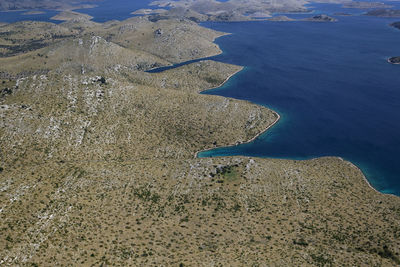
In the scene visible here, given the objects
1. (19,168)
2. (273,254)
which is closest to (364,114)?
(273,254)

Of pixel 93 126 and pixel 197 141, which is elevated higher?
pixel 93 126

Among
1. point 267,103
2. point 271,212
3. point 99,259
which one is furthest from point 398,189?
point 99,259

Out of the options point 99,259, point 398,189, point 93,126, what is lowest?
point 398,189

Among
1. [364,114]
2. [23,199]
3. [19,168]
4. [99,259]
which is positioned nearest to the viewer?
[99,259]

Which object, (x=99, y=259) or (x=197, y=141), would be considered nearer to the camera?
(x=99, y=259)

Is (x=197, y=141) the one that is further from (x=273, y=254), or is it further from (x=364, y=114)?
(x=364, y=114)

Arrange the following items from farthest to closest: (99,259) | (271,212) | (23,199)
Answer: (271,212) < (23,199) < (99,259)

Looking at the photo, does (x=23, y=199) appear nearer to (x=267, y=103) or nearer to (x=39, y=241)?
(x=39, y=241)
